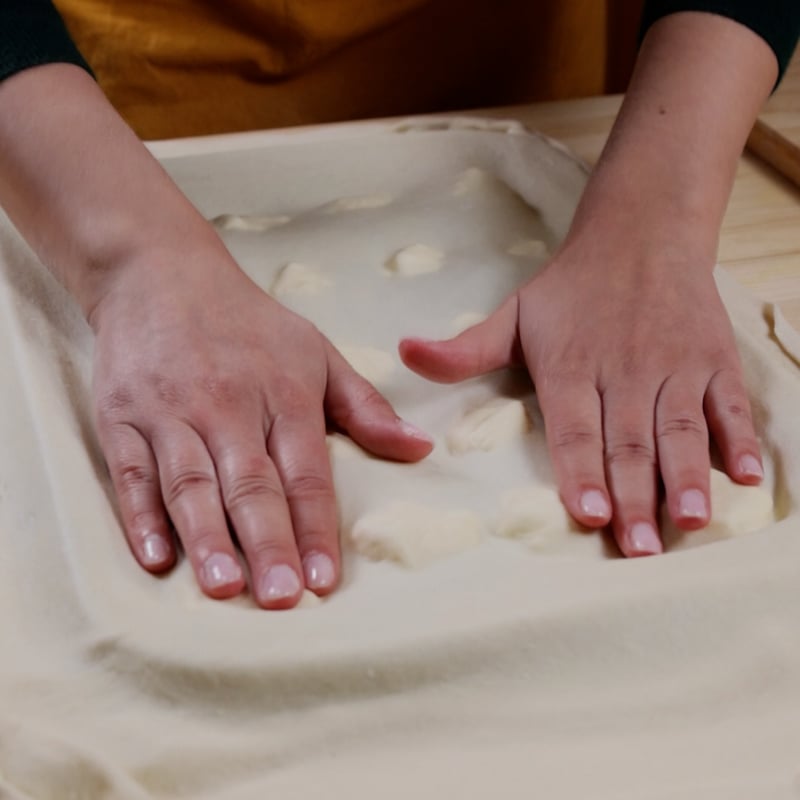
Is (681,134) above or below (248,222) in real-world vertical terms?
above

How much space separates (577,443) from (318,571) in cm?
16

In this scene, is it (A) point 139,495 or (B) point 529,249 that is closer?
(A) point 139,495

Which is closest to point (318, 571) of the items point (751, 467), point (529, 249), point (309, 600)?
point (309, 600)

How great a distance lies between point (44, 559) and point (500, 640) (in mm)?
221

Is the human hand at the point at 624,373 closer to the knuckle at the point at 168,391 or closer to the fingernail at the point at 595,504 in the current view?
the fingernail at the point at 595,504

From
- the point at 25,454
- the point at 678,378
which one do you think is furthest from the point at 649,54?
the point at 25,454

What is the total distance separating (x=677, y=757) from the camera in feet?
1.23

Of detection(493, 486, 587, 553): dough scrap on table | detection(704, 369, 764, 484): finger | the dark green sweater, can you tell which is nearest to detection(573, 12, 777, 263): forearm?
the dark green sweater

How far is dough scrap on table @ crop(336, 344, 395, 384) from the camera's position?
62 centimetres

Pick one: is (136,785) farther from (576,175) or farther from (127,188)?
(576,175)

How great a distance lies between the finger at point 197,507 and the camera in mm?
451

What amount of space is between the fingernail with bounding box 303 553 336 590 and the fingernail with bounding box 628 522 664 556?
0.15 meters

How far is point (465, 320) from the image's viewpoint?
67cm

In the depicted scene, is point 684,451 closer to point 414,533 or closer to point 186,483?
point 414,533
